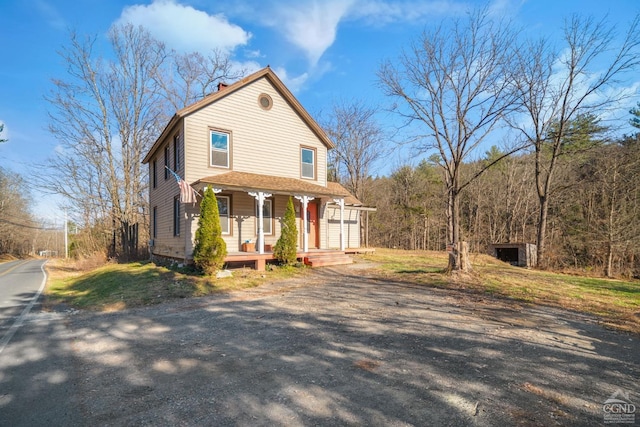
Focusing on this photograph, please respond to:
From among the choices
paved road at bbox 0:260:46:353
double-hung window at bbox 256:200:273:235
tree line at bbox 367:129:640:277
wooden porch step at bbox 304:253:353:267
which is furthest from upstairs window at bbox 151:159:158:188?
tree line at bbox 367:129:640:277

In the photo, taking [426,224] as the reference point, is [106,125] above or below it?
above

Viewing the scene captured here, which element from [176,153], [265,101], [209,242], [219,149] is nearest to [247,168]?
[219,149]

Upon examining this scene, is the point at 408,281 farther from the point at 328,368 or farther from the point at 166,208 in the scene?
the point at 166,208

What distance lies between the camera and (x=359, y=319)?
6090 millimetres

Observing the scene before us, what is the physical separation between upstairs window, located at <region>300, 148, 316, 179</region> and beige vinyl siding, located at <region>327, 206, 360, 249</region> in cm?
217

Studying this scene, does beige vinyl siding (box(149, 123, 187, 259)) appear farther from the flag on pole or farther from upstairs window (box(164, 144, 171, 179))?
the flag on pole

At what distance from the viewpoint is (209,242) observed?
10680mm

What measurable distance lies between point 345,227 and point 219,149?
814cm

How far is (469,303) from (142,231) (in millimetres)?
29268

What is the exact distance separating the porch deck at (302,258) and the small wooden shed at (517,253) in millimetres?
9838

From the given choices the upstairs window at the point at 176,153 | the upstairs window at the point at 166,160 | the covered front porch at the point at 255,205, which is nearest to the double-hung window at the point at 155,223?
the upstairs window at the point at 166,160

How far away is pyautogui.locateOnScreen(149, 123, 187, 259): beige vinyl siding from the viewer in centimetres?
1344

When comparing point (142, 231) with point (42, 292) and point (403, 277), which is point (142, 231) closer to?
point (42, 292)

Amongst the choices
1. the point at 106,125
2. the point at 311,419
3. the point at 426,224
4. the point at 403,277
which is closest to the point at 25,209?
the point at 106,125
